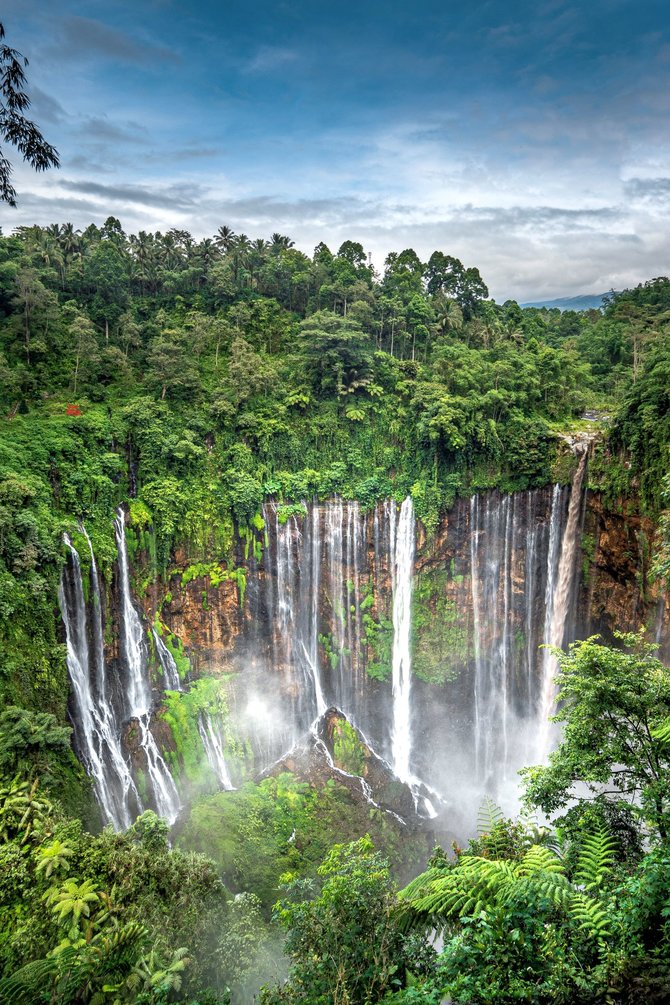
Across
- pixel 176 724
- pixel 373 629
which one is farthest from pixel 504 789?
pixel 176 724

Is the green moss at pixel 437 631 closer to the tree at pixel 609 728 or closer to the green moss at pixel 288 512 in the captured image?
the green moss at pixel 288 512

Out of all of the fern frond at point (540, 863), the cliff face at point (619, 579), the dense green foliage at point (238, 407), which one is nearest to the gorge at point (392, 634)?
the cliff face at point (619, 579)

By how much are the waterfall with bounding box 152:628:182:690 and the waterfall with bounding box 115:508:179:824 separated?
1.75 feet

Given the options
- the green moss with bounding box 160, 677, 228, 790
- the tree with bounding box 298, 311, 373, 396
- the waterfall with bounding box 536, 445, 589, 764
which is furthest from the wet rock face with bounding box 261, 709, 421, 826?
the tree with bounding box 298, 311, 373, 396

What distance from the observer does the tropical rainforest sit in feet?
14.4

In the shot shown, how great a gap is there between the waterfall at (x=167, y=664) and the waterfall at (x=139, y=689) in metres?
0.53

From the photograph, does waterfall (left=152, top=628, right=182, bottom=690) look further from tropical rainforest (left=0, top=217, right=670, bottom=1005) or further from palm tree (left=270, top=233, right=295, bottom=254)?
palm tree (left=270, top=233, right=295, bottom=254)

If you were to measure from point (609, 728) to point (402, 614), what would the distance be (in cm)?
1498

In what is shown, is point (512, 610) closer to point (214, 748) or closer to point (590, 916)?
point (214, 748)

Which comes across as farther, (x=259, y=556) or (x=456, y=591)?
(x=456, y=591)

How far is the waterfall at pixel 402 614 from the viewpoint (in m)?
20.5

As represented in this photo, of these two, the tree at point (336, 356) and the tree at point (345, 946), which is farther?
the tree at point (336, 356)

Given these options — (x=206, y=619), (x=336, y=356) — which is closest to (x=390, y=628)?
(x=206, y=619)

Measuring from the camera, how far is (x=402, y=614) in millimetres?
20734
